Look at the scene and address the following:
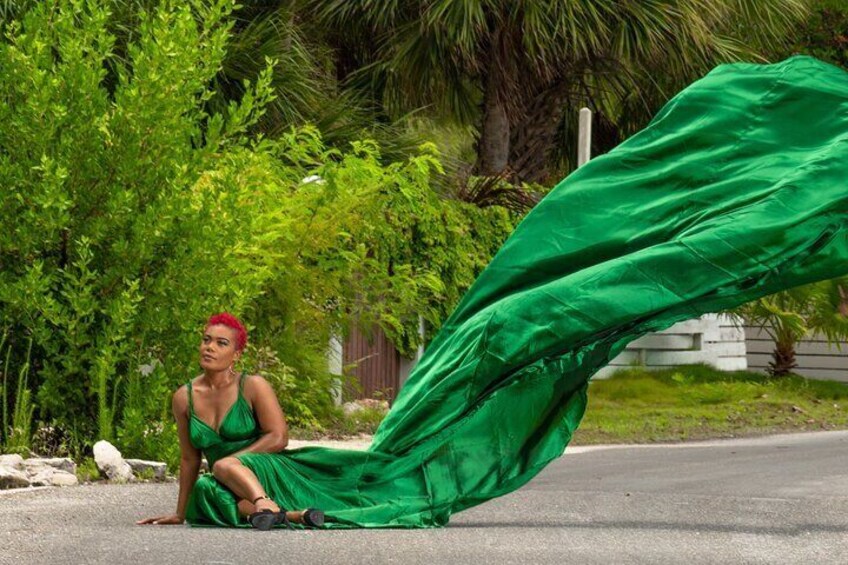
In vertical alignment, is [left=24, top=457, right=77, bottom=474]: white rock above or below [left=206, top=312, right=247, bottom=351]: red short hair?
below

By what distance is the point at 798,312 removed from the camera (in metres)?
23.9

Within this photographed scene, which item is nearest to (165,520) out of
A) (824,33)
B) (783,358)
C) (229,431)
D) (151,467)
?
(229,431)

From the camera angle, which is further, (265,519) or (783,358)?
(783,358)

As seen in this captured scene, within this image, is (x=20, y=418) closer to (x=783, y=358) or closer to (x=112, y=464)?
(x=112, y=464)

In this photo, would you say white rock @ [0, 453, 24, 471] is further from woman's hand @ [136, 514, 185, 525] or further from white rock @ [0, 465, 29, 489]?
woman's hand @ [136, 514, 185, 525]

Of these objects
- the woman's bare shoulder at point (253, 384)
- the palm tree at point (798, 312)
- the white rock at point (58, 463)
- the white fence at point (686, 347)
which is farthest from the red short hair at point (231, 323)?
the palm tree at point (798, 312)

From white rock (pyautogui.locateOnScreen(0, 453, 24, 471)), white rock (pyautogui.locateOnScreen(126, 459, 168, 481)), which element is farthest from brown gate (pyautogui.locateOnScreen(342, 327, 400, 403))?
white rock (pyautogui.locateOnScreen(0, 453, 24, 471))

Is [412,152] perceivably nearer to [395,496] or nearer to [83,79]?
[83,79]

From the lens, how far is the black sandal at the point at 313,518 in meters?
7.78

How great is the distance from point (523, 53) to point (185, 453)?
1540 centimetres

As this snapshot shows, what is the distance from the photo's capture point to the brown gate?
18.4 m

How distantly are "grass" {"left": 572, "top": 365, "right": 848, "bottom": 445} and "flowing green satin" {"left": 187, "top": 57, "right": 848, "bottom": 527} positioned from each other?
24.7ft

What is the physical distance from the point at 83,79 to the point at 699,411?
9.96 metres

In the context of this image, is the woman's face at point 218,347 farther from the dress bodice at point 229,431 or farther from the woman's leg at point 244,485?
the woman's leg at point 244,485
